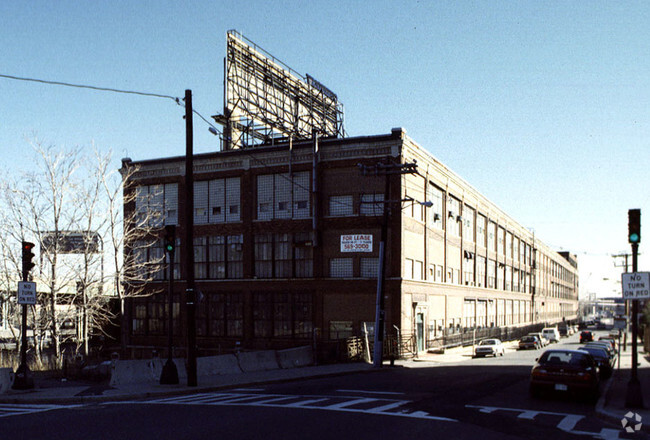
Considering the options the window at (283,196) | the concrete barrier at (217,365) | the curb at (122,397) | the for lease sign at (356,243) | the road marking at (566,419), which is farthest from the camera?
the window at (283,196)

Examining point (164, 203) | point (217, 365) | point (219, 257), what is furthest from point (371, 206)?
point (217, 365)

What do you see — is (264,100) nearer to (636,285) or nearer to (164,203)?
(164,203)

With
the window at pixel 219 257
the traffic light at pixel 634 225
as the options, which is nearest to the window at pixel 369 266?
the window at pixel 219 257

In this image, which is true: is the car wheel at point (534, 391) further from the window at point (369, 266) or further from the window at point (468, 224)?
the window at point (468, 224)

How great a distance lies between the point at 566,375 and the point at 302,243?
27977 millimetres

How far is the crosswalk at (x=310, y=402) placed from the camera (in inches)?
625

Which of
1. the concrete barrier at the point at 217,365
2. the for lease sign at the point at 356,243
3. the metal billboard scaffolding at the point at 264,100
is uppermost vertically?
the metal billboard scaffolding at the point at 264,100

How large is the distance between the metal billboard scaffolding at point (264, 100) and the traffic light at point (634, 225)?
29.5m

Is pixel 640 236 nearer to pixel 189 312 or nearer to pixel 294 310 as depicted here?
pixel 189 312

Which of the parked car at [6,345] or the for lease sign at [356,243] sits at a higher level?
the for lease sign at [356,243]

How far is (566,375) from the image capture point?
19281 mm

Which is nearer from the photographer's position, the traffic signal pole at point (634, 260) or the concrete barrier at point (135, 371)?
the traffic signal pole at point (634, 260)

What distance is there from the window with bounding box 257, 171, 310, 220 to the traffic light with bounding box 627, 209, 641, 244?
29.1m

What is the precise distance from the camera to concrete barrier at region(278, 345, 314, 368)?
3117 centimetres
